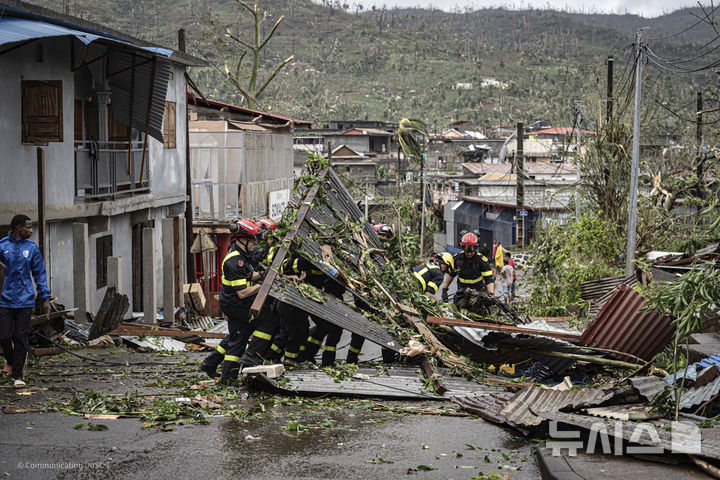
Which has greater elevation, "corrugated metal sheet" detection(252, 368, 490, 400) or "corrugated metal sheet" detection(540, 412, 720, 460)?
"corrugated metal sheet" detection(540, 412, 720, 460)

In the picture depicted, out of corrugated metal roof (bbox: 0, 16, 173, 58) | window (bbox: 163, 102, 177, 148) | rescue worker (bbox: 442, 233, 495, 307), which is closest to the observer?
corrugated metal roof (bbox: 0, 16, 173, 58)

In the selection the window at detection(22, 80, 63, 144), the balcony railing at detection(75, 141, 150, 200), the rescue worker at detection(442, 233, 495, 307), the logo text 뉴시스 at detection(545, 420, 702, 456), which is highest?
the window at detection(22, 80, 63, 144)

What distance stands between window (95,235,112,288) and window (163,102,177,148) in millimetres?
3480

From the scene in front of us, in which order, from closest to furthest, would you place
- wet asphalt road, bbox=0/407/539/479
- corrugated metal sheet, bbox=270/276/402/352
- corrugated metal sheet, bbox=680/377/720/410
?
wet asphalt road, bbox=0/407/539/479 → corrugated metal sheet, bbox=680/377/720/410 → corrugated metal sheet, bbox=270/276/402/352

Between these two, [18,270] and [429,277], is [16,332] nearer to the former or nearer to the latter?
[18,270]

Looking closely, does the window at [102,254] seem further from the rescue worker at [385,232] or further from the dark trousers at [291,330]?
the dark trousers at [291,330]

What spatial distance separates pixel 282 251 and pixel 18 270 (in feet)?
9.10

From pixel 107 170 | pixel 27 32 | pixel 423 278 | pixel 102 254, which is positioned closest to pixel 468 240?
pixel 423 278

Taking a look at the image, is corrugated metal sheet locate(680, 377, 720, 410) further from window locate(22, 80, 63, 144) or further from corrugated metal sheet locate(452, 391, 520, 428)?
window locate(22, 80, 63, 144)

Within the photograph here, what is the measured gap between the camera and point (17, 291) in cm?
816

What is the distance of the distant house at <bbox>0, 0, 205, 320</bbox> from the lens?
499 inches

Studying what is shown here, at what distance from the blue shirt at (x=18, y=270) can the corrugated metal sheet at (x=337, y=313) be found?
2536mm

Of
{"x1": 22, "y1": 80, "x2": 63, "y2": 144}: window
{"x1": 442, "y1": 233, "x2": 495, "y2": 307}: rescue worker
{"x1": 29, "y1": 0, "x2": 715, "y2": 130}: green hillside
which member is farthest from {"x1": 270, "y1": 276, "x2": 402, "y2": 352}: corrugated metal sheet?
{"x1": 29, "y1": 0, "x2": 715, "y2": 130}: green hillside

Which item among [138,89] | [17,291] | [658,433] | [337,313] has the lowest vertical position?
[658,433]
